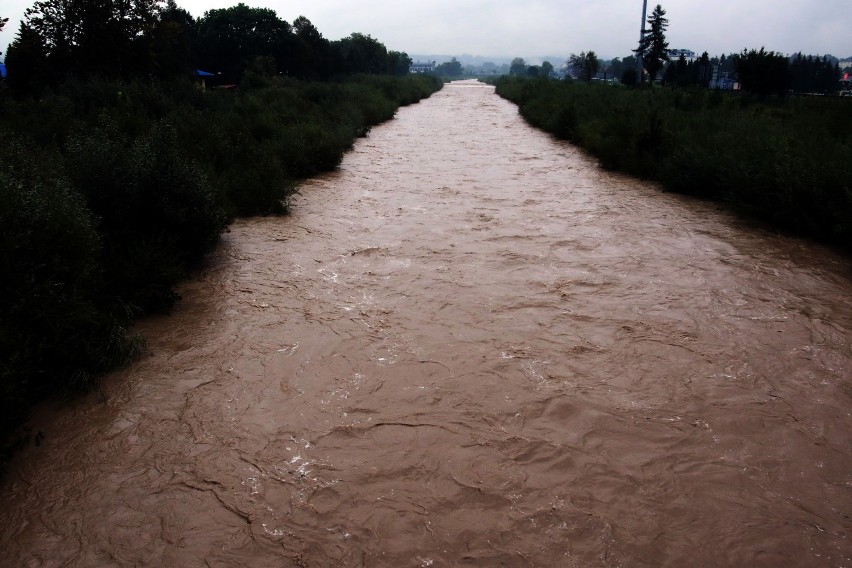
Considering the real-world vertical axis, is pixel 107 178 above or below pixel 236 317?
above

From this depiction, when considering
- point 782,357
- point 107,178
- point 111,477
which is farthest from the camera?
point 107,178

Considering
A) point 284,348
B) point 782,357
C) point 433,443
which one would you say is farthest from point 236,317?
point 782,357

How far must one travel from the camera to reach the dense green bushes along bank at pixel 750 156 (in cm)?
781

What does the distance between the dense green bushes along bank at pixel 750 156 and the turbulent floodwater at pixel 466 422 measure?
1.13m

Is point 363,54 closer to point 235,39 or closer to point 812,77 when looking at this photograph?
point 235,39

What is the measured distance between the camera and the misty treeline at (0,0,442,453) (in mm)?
3881

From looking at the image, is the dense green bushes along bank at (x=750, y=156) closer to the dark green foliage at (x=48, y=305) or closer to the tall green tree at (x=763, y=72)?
the dark green foliage at (x=48, y=305)

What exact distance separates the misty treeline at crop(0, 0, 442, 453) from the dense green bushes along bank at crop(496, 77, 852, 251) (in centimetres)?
720

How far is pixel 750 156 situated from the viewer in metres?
9.77

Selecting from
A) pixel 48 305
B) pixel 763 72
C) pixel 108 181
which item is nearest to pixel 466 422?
pixel 48 305

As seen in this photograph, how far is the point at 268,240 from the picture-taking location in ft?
25.8

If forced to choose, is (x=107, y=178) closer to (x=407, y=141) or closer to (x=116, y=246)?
(x=116, y=246)

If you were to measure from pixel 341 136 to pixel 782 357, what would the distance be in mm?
12185

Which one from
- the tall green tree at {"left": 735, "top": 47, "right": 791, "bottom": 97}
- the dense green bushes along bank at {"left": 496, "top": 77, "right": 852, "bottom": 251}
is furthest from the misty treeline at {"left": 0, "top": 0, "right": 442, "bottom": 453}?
the tall green tree at {"left": 735, "top": 47, "right": 791, "bottom": 97}
